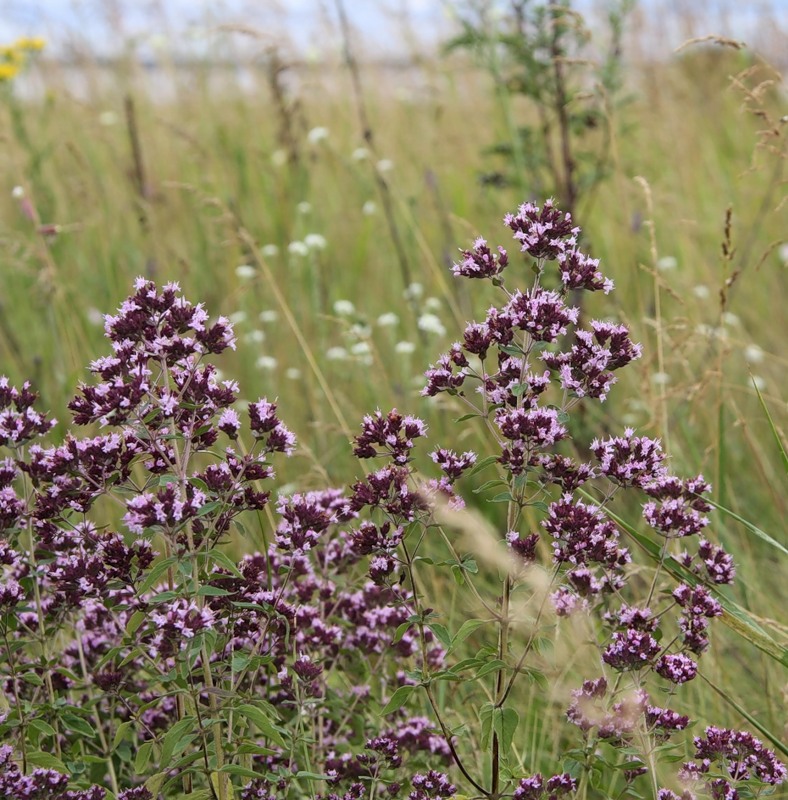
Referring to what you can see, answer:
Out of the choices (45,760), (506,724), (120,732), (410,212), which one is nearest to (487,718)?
(506,724)

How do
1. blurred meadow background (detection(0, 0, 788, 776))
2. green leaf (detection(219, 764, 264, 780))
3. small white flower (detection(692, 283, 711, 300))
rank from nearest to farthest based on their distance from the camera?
green leaf (detection(219, 764, 264, 780)) → blurred meadow background (detection(0, 0, 788, 776)) → small white flower (detection(692, 283, 711, 300))

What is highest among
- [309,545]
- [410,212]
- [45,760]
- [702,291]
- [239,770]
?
[410,212]

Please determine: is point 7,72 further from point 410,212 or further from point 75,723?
point 75,723

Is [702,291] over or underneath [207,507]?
over

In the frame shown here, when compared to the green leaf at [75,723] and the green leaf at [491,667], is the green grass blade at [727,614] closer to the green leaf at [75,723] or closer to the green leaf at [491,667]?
the green leaf at [491,667]

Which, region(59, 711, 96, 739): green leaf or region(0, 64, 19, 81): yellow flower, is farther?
region(0, 64, 19, 81): yellow flower

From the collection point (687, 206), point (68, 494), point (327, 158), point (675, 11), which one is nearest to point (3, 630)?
point (68, 494)

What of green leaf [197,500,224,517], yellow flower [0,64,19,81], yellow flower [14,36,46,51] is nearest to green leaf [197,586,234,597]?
green leaf [197,500,224,517]

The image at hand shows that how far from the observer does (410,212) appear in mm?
4719

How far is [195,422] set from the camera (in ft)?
6.12

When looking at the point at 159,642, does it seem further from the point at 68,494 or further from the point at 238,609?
the point at 68,494

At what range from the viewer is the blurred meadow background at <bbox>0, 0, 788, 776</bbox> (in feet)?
11.1

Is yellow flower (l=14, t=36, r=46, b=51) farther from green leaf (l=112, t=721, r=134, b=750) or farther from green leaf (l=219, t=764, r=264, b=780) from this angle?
green leaf (l=219, t=764, r=264, b=780)

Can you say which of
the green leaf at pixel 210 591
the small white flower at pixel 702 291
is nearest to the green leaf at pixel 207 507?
the green leaf at pixel 210 591
